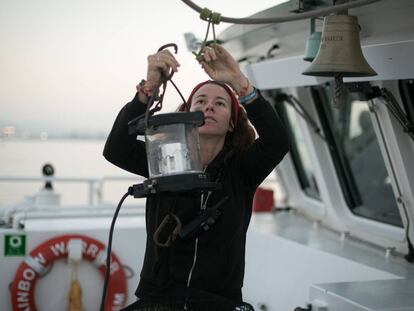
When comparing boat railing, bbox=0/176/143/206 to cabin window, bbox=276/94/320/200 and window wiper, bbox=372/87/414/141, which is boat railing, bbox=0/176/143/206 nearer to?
cabin window, bbox=276/94/320/200

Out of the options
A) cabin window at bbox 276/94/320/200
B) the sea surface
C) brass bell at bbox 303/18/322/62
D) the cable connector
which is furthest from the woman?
the sea surface

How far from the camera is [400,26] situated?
Answer: 11.2ft

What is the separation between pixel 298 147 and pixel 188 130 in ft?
13.0

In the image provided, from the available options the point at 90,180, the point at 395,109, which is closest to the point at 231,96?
the point at 395,109

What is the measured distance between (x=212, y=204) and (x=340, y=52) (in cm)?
82

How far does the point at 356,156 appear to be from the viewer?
5773 mm

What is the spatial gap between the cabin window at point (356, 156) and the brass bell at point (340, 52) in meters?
2.23

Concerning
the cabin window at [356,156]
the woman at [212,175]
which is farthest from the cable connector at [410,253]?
the woman at [212,175]

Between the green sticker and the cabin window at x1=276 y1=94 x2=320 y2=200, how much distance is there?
244 centimetres

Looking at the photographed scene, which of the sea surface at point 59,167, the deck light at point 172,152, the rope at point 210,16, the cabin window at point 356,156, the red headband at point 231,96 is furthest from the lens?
the sea surface at point 59,167

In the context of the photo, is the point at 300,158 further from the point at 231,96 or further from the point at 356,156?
the point at 231,96

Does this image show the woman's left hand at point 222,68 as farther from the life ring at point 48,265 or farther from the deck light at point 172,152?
the life ring at point 48,265

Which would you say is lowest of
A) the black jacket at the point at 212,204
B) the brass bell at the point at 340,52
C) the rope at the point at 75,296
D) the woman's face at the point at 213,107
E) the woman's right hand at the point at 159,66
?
the rope at the point at 75,296

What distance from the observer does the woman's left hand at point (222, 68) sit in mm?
2656
